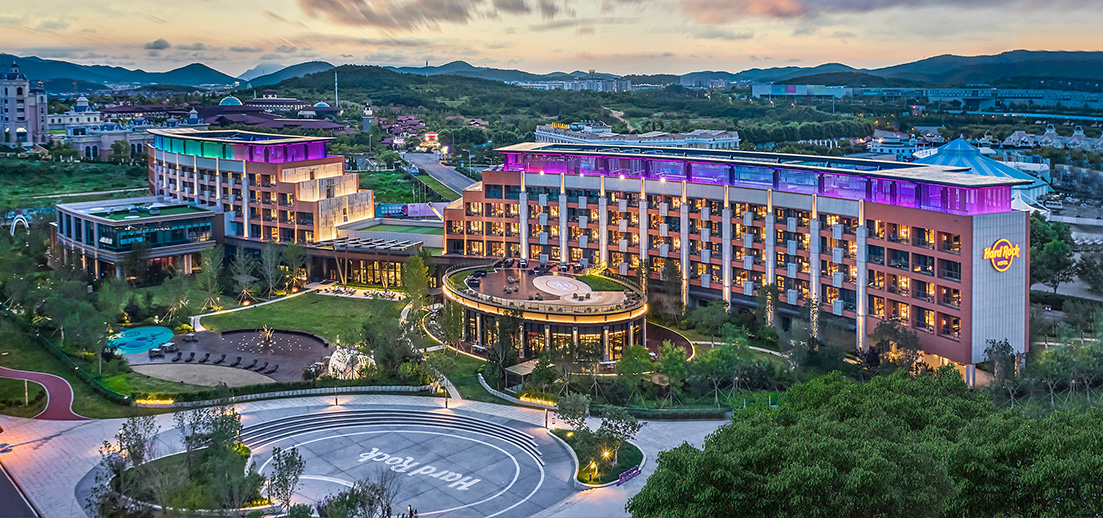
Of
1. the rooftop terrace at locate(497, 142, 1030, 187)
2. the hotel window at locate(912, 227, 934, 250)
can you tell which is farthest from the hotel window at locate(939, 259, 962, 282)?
the rooftop terrace at locate(497, 142, 1030, 187)

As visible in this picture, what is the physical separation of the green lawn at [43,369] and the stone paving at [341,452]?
5.56 ft

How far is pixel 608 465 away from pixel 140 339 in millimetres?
42230

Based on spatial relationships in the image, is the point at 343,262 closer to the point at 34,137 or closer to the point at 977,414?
the point at 977,414

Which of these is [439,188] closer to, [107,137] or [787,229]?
[787,229]

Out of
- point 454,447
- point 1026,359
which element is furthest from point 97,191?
point 1026,359

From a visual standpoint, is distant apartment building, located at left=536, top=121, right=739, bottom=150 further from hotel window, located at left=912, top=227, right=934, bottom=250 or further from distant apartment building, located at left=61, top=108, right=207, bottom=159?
hotel window, located at left=912, top=227, right=934, bottom=250

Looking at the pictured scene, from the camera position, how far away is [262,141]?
315 feet

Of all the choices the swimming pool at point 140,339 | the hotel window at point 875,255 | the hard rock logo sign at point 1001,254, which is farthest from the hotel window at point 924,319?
the swimming pool at point 140,339

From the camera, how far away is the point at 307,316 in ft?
252

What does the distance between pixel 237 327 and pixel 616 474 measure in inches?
1623

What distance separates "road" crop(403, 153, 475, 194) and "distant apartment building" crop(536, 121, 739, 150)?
18.8 meters

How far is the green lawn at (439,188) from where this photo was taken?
124 metres

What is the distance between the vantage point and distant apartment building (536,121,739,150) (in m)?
146

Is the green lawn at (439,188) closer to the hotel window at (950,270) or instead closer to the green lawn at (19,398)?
the green lawn at (19,398)
